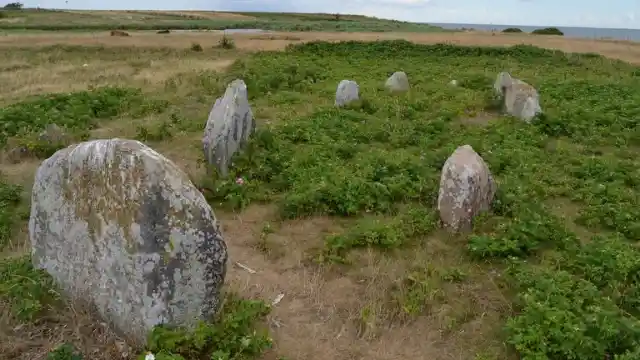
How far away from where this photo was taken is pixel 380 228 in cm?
721

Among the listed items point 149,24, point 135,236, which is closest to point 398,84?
point 135,236

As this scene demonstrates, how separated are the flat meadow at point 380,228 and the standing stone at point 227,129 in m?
0.26

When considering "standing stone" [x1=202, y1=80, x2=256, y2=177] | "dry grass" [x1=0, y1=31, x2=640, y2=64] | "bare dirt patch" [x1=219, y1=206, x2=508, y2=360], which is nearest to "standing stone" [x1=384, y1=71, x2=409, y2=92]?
"standing stone" [x1=202, y1=80, x2=256, y2=177]

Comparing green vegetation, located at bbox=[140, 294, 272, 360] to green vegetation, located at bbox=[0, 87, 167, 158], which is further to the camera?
green vegetation, located at bbox=[0, 87, 167, 158]

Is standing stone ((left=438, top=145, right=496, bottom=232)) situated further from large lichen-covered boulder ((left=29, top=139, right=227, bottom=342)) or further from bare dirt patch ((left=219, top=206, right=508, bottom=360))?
large lichen-covered boulder ((left=29, top=139, right=227, bottom=342))

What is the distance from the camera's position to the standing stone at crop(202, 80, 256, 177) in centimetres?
957

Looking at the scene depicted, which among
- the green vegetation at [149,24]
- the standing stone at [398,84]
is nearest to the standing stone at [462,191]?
the standing stone at [398,84]

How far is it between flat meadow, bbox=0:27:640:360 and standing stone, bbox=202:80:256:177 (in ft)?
0.87

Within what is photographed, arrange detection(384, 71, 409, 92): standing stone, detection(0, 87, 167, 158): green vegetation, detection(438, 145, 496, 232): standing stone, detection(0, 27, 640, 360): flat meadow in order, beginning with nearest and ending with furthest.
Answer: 1. detection(0, 27, 640, 360): flat meadow
2. detection(438, 145, 496, 232): standing stone
3. detection(0, 87, 167, 158): green vegetation
4. detection(384, 71, 409, 92): standing stone

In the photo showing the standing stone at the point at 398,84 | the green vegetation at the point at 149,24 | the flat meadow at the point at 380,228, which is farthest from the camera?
the green vegetation at the point at 149,24

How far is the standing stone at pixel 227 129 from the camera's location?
957cm

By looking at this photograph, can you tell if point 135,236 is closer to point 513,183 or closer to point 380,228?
point 380,228

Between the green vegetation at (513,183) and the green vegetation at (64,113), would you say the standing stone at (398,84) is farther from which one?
the green vegetation at (64,113)

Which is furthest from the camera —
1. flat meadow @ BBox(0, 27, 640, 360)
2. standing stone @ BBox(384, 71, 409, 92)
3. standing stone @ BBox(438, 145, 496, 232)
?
standing stone @ BBox(384, 71, 409, 92)
